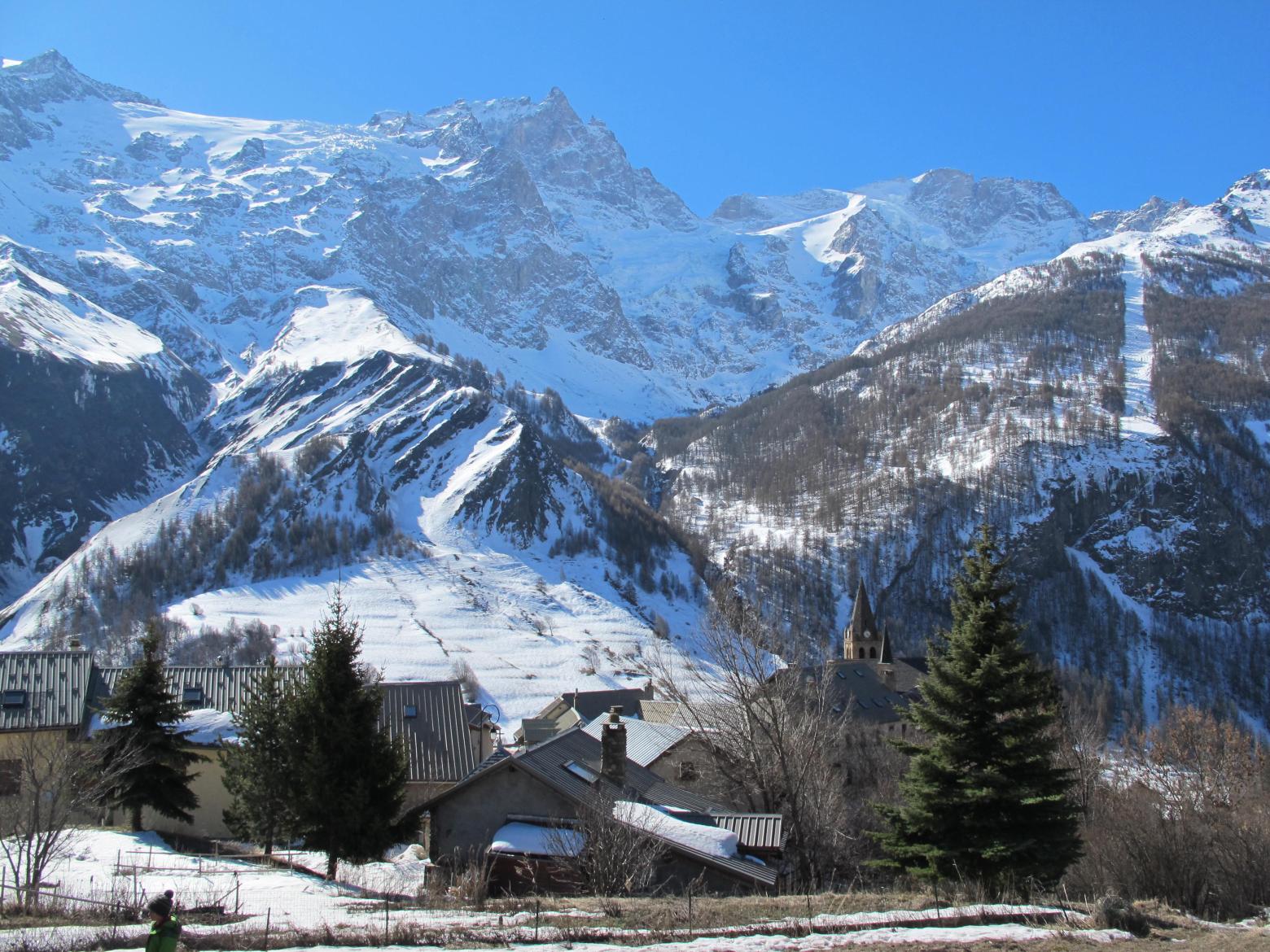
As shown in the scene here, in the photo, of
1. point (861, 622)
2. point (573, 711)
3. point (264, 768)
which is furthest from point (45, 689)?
point (861, 622)

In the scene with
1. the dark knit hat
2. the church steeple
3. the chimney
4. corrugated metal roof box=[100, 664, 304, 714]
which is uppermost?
the church steeple

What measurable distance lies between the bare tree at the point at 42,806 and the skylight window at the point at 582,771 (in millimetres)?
13895

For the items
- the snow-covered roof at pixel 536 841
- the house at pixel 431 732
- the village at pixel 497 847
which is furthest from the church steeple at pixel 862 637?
the snow-covered roof at pixel 536 841

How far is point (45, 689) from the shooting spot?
47125mm

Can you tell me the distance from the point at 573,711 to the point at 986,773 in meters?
49.5

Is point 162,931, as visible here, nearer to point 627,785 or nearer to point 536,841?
point 536,841

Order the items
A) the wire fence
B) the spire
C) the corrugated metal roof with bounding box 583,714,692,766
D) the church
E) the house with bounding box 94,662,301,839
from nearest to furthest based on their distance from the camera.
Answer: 1. the wire fence
2. the house with bounding box 94,662,301,839
3. the corrugated metal roof with bounding box 583,714,692,766
4. the church
5. the spire

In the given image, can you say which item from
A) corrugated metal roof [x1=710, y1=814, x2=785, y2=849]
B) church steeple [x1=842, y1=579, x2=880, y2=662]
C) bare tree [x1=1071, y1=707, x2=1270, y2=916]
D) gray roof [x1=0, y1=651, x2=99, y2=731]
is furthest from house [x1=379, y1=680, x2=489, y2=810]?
church steeple [x1=842, y1=579, x2=880, y2=662]

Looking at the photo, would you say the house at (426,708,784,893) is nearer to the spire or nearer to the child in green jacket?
the child in green jacket

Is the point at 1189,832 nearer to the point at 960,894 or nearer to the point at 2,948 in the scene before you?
the point at 960,894

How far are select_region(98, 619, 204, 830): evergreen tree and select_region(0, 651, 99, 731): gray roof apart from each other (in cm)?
893

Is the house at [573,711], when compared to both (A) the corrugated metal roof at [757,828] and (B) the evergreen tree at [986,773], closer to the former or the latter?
(A) the corrugated metal roof at [757,828]

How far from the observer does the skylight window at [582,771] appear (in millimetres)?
33719

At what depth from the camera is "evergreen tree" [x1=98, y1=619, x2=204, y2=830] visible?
37.5 metres
